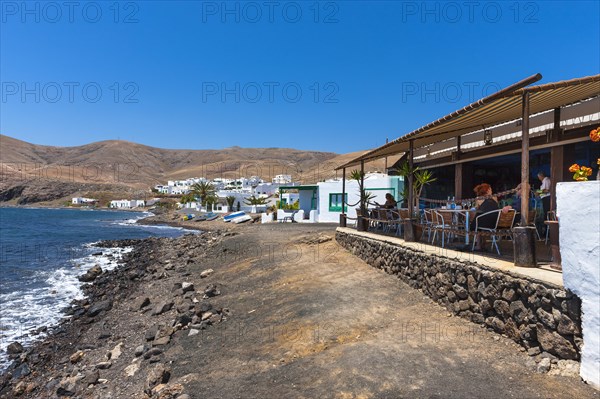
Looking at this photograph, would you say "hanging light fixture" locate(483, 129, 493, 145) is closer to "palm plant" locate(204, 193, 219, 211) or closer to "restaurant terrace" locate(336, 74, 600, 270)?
"restaurant terrace" locate(336, 74, 600, 270)

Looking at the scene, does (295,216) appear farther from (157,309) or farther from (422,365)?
→ (422,365)

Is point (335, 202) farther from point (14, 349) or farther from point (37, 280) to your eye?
point (14, 349)

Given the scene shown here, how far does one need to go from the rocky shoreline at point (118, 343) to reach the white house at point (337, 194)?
35.2 ft

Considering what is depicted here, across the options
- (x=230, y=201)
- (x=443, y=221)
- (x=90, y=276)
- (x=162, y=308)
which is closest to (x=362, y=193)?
(x=443, y=221)

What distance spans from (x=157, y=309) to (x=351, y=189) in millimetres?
15068

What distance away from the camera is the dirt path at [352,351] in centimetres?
397

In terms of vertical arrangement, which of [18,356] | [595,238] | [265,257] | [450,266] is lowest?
[18,356]

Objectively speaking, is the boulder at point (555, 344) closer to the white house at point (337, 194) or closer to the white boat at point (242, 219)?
the white house at point (337, 194)

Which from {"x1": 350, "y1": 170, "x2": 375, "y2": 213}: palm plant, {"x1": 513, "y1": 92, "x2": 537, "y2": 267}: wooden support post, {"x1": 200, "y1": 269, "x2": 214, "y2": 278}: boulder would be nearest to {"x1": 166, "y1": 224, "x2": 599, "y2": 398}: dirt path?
{"x1": 513, "y1": 92, "x2": 537, "y2": 267}: wooden support post

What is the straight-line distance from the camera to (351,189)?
75.5 ft

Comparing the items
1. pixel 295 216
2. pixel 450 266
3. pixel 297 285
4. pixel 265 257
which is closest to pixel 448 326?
pixel 450 266

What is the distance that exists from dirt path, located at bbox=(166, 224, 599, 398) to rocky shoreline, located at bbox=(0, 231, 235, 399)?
455mm

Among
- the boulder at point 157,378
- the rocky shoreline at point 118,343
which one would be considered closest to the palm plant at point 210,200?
the rocky shoreline at point 118,343

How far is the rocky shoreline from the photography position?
612 cm
